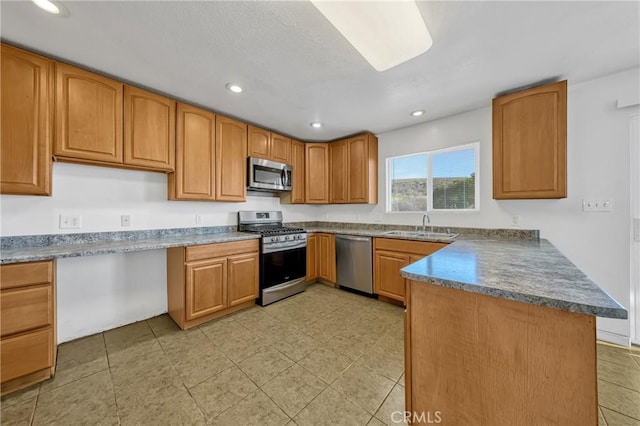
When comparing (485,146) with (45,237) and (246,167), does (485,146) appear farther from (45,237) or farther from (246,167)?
(45,237)

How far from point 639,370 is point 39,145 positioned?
480 cm

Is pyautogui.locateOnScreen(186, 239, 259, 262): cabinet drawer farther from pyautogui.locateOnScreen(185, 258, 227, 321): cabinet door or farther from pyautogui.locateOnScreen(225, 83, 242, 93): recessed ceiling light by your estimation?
pyautogui.locateOnScreen(225, 83, 242, 93): recessed ceiling light

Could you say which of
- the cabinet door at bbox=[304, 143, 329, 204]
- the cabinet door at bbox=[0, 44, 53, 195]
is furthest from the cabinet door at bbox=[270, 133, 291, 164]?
the cabinet door at bbox=[0, 44, 53, 195]

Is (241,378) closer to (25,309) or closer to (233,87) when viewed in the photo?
(25,309)

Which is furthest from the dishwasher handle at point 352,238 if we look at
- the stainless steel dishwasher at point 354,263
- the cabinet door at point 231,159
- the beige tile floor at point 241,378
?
the cabinet door at point 231,159

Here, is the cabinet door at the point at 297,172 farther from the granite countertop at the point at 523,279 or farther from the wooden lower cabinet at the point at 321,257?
the granite countertop at the point at 523,279

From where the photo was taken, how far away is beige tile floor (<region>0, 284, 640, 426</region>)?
136 cm

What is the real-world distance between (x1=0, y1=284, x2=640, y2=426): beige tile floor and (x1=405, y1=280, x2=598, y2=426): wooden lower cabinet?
1.63ft

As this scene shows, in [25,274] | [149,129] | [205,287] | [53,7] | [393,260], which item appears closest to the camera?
[53,7]

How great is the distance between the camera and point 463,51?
1729mm

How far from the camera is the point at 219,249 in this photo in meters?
2.54

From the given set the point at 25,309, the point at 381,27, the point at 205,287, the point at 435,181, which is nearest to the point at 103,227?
the point at 25,309

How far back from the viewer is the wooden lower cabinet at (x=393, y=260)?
8.93 ft

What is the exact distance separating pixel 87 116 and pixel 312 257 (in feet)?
9.74
